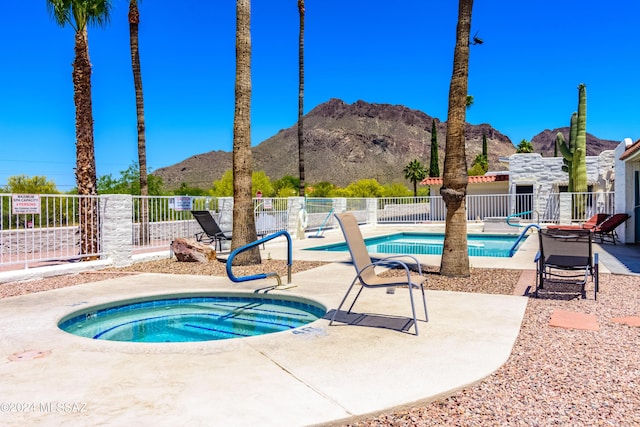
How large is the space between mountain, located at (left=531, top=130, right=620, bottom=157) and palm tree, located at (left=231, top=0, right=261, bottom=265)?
162 m

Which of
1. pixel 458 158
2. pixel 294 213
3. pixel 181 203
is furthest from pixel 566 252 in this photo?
pixel 294 213

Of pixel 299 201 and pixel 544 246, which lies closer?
pixel 544 246

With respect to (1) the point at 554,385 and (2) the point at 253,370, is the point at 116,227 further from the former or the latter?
(1) the point at 554,385

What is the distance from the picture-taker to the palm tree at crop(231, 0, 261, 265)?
1063 cm

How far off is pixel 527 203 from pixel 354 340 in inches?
1014

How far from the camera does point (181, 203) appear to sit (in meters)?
12.6

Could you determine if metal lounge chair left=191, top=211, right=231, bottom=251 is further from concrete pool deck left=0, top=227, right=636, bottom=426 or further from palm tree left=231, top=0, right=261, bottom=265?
concrete pool deck left=0, top=227, right=636, bottom=426

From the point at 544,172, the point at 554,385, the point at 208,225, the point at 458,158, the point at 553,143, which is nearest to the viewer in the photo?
the point at 554,385

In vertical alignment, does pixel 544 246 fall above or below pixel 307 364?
above

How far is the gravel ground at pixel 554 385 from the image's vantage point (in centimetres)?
306

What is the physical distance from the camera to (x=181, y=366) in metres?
3.90

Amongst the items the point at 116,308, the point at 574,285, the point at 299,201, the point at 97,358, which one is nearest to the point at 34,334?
the point at 97,358

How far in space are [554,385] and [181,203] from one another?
10.6 meters

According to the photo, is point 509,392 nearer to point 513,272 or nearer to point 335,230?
point 513,272
